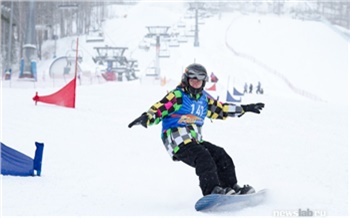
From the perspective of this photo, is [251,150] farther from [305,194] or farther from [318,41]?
[318,41]

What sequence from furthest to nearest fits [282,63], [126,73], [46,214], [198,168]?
1. [282,63]
2. [126,73]
3. [198,168]
4. [46,214]

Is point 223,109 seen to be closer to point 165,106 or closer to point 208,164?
point 165,106

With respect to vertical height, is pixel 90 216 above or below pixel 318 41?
below

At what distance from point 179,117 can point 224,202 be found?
1012mm

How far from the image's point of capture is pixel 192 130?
468 cm

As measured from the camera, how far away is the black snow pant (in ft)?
13.8

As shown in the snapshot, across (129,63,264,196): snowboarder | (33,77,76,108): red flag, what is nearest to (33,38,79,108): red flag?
(33,77,76,108): red flag

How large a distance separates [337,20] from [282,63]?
43.5 m

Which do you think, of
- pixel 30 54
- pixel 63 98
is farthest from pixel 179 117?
pixel 30 54

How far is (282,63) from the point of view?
50719 millimetres

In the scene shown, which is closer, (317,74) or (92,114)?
(92,114)

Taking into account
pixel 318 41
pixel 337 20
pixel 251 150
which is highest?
pixel 337 20

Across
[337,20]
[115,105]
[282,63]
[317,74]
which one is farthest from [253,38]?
[115,105]

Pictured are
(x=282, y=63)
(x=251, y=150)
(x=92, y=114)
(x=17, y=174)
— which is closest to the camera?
(x=17, y=174)
